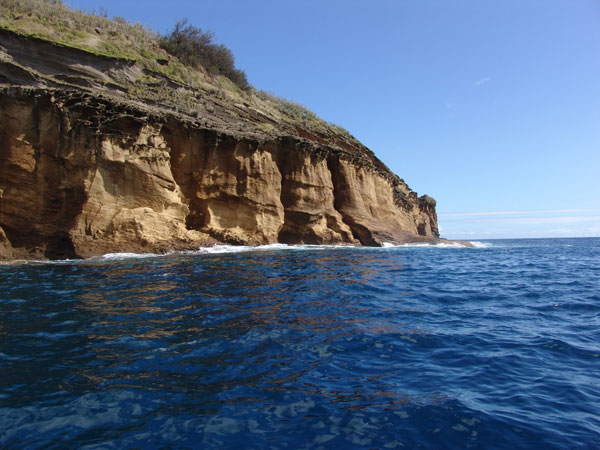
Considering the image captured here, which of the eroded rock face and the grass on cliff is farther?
the grass on cliff

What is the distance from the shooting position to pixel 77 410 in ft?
12.9

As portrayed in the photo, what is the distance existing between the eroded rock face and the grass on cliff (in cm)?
428

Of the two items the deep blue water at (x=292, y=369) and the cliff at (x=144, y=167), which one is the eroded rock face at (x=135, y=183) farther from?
the deep blue water at (x=292, y=369)

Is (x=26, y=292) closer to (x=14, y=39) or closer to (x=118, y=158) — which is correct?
(x=118, y=158)

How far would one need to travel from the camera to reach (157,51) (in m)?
30.5

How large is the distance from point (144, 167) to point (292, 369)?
19195mm

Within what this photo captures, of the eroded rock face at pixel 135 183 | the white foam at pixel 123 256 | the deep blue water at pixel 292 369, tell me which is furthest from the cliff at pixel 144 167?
the deep blue water at pixel 292 369

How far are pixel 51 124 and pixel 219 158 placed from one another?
10.2m

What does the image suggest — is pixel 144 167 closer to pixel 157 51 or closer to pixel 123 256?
pixel 123 256

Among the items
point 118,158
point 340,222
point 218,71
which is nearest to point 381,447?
point 118,158

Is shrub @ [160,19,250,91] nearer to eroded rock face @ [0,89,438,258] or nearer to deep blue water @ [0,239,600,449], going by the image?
eroded rock face @ [0,89,438,258]

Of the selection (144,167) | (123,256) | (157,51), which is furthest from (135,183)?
(157,51)

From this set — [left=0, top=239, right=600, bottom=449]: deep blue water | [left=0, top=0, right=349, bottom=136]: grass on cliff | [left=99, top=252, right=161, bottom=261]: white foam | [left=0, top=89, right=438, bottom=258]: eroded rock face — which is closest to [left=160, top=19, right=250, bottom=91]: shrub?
[left=0, top=0, right=349, bottom=136]: grass on cliff

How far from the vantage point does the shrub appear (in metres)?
32.9
